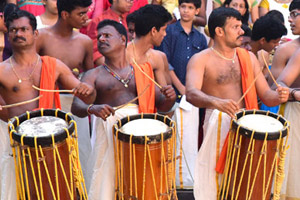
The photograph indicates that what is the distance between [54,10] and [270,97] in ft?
8.45

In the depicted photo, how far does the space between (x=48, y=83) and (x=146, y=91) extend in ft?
2.74

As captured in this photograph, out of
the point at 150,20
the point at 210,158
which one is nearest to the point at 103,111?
the point at 210,158

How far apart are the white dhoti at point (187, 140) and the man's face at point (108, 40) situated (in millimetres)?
1006

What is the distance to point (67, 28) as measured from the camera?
14.6 feet

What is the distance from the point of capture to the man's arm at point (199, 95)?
3.40 metres

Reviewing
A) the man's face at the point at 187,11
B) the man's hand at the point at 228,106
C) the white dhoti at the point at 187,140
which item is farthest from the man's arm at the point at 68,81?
the man's face at the point at 187,11

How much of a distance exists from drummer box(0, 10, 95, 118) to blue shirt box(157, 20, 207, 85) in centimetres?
195

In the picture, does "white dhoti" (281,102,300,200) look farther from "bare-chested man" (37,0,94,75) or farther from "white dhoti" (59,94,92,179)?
"bare-chested man" (37,0,94,75)

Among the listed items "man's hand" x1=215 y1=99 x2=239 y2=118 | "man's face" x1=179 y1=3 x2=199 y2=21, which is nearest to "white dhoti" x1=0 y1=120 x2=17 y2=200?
"man's hand" x1=215 y1=99 x2=239 y2=118

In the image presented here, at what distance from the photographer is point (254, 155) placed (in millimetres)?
3244

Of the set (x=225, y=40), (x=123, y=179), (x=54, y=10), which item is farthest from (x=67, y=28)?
(x=123, y=179)

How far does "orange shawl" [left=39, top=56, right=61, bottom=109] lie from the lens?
3.55 meters

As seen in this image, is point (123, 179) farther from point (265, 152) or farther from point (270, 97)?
point (270, 97)

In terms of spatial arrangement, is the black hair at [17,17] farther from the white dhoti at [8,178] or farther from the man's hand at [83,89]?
the white dhoti at [8,178]
